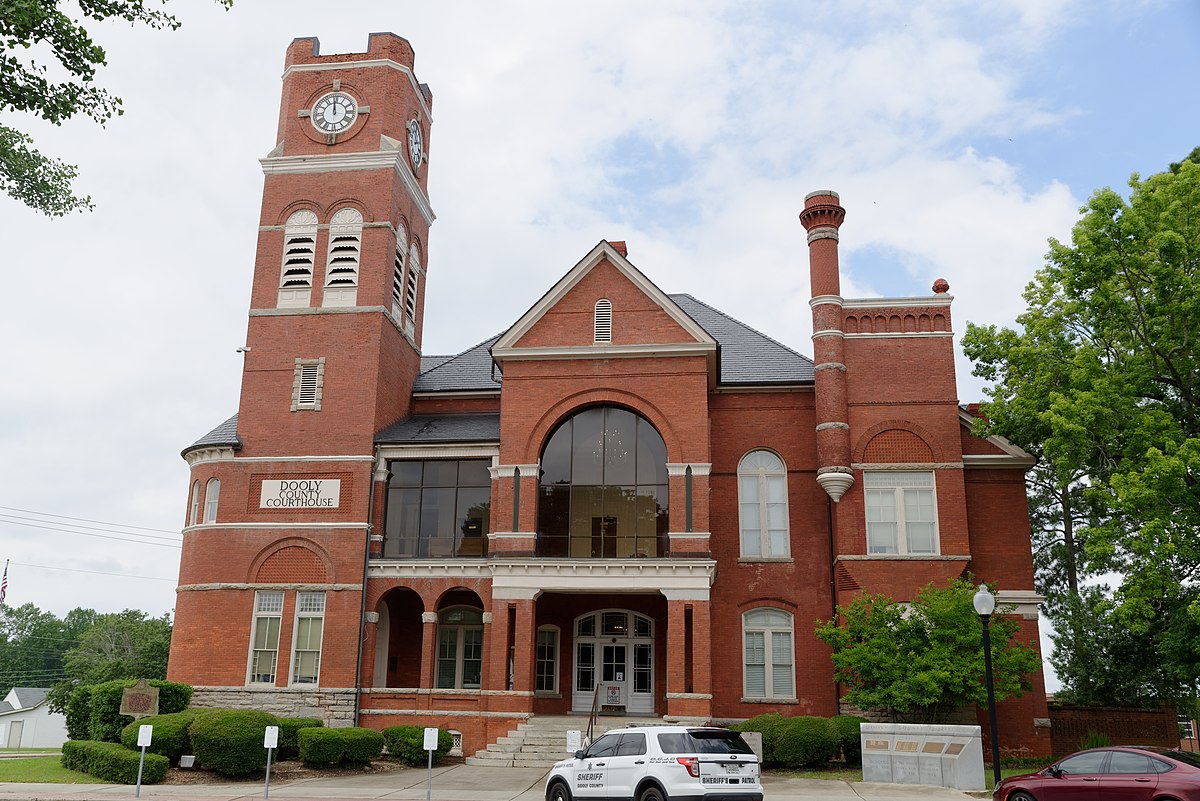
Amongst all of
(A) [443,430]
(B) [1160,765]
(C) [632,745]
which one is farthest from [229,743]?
(B) [1160,765]

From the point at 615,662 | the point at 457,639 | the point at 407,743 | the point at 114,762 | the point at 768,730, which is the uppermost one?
the point at 457,639

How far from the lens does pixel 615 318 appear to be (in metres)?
29.7

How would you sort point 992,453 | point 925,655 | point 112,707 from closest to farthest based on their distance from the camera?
point 925,655 → point 112,707 → point 992,453

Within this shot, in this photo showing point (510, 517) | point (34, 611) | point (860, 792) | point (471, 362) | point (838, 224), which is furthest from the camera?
point (34, 611)

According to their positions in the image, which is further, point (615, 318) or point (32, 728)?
point (32, 728)

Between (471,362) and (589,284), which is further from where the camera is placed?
(471,362)

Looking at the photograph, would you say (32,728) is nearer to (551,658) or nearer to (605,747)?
(551,658)

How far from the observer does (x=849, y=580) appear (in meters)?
27.8

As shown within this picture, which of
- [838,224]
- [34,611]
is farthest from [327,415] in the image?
[34,611]

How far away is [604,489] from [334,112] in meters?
16.3

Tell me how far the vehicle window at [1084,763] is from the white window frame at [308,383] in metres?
22.9

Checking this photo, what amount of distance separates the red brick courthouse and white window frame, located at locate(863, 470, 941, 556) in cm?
6

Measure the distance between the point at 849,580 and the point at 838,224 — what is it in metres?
10.6

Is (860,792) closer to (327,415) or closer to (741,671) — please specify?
(741,671)
